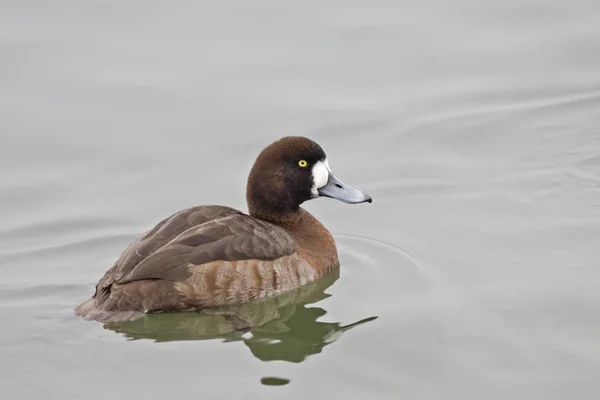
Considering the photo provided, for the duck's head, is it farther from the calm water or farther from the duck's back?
the calm water

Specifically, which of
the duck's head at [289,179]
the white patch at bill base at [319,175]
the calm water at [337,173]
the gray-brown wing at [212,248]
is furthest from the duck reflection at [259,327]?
the white patch at bill base at [319,175]

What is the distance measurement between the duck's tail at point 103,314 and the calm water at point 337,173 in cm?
7

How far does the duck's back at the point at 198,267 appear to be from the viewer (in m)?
8.54

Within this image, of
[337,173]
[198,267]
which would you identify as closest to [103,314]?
[198,267]

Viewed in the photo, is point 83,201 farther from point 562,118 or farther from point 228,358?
point 562,118

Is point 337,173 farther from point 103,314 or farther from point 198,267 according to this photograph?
point 103,314

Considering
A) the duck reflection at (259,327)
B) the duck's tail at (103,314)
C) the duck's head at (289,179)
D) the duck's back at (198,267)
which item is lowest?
the duck reflection at (259,327)

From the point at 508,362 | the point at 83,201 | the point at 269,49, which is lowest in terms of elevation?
the point at 508,362

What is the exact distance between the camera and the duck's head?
9617mm

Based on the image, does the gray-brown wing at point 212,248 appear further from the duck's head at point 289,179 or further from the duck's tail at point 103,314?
the duck's head at point 289,179

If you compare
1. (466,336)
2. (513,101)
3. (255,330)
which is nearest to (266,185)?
(255,330)

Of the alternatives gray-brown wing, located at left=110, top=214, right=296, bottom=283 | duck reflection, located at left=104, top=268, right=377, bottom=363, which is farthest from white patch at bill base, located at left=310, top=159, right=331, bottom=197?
duck reflection, located at left=104, top=268, right=377, bottom=363

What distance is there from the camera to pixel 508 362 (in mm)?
7797

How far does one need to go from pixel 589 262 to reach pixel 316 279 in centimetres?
209
